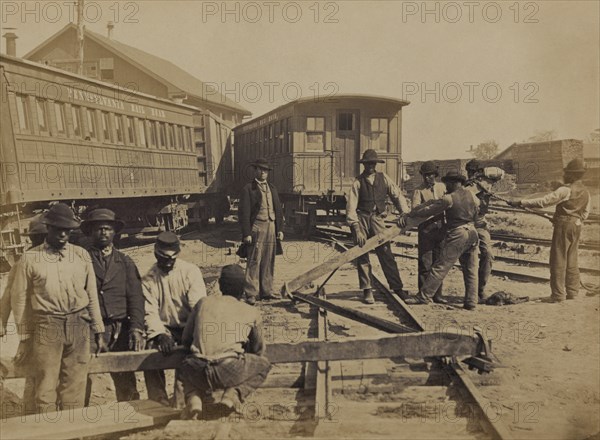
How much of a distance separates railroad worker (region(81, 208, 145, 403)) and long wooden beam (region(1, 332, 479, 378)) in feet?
0.85

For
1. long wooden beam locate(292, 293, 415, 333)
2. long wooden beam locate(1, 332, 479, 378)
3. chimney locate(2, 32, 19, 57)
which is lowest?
long wooden beam locate(292, 293, 415, 333)

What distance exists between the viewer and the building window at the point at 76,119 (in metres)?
11.2

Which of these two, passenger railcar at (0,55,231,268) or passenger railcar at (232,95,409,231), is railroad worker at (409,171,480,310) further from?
passenger railcar at (232,95,409,231)

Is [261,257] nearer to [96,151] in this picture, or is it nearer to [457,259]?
[457,259]

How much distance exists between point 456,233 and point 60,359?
4.91 meters

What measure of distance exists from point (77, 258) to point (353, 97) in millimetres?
11724

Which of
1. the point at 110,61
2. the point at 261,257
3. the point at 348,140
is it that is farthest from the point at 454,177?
the point at 110,61

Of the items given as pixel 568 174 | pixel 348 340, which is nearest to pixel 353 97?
pixel 568 174

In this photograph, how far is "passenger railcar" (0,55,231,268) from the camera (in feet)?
30.6

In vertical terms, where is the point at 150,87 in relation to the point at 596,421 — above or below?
above

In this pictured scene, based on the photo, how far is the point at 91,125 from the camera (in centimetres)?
1188

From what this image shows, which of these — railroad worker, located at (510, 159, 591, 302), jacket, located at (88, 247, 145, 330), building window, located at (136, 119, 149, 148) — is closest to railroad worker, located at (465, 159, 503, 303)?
railroad worker, located at (510, 159, 591, 302)

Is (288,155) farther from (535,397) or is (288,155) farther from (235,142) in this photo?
(535,397)

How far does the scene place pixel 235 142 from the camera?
2325 centimetres
